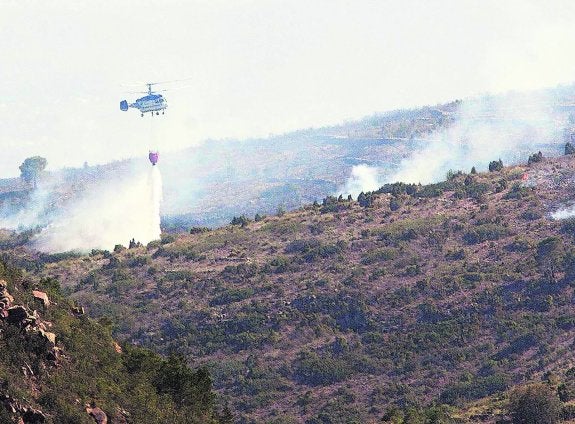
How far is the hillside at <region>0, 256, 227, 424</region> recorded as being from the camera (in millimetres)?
64562

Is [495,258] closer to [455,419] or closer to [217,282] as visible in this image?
[217,282]

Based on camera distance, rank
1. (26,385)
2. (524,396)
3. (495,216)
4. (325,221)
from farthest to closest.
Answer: (325,221), (495,216), (524,396), (26,385)

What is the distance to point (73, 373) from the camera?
69.8 meters

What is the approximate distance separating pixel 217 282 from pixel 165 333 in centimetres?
1652

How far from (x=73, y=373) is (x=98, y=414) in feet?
8.52

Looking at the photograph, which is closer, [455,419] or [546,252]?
[455,419]

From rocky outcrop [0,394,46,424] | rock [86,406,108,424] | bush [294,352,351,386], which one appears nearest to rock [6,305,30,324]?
rock [86,406,108,424]

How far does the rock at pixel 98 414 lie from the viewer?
67.8m

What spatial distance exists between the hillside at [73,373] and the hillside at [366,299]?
36.3m

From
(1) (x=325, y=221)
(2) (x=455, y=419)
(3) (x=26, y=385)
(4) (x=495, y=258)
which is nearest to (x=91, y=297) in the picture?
(1) (x=325, y=221)

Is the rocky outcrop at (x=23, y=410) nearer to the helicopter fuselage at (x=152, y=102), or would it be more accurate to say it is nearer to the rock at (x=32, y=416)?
the rock at (x=32, y=416)

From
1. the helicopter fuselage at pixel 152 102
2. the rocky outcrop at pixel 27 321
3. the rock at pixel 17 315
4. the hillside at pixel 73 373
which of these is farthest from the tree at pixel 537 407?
the helicopter fuselage at pixel 152 102

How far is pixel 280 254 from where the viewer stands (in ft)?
600

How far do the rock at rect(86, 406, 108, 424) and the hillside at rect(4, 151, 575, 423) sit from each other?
4931cm
